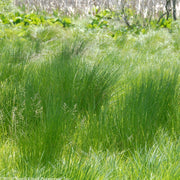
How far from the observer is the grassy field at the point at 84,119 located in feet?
4.80

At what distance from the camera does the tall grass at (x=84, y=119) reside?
1.47 meters

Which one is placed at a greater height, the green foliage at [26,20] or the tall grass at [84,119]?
the green foliage at [26,20]

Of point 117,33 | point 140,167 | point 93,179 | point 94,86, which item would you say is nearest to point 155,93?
point 94,86

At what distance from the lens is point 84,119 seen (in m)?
2.07

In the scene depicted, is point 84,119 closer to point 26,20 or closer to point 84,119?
point 84,119

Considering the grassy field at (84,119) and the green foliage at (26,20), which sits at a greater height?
the green foliage at (26,20)

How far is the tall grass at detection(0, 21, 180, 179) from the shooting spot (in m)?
1.47

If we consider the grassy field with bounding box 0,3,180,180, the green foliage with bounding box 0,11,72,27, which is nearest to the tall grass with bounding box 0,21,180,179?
the grassy field with bounding box 0,3,180,180

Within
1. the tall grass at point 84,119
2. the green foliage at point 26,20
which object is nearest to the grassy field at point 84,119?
the tall grass at point 84,119

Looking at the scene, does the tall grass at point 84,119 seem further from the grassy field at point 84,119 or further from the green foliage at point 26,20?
the green foliage at point 26,20

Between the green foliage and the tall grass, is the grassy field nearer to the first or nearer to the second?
the tall grass

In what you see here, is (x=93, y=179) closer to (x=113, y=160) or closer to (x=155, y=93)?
(x=113, y=160)

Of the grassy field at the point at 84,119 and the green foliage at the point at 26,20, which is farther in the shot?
the green foliage at the point at 26,20

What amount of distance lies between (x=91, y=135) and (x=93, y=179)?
0.51 metres
